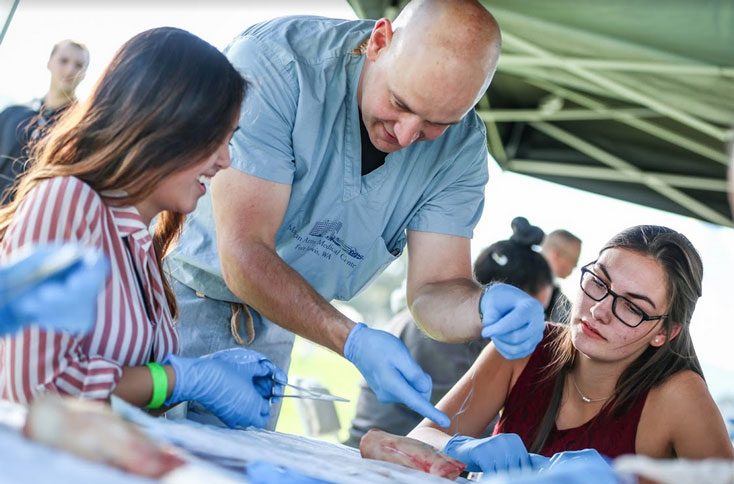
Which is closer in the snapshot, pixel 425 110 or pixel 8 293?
pixel 8 293

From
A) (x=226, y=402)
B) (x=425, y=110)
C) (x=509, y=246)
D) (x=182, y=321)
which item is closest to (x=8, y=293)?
(x=226, y=402)

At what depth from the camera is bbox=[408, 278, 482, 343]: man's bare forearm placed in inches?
70.4

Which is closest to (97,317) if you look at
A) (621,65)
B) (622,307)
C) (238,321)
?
(238,321)

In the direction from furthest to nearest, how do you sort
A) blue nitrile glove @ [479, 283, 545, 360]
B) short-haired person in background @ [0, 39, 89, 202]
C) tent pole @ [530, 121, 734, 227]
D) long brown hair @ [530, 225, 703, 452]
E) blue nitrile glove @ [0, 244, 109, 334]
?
tent pole @ [530, 121, 734, 227] < short-haired person in background @ [0, 39, 89, 202] < long brown hair @ [530, 225, 703, 452] < blue nitrile glove @ [479, 283, 545, 360] < blue nitrile glove @ [0, 244, 109, 334]

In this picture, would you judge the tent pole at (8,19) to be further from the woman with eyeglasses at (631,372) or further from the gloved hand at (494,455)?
the gloved hand at (494,455)

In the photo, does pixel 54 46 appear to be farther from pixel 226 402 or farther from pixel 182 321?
pixel 226 402

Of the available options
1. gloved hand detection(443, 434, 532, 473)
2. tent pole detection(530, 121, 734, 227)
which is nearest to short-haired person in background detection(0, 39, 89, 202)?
gloved hand detection(443, 434, 532, 473)

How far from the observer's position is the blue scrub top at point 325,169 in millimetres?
1813

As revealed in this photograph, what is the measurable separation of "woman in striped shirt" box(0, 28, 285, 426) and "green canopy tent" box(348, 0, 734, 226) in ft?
6.63

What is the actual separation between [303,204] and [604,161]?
362 cm

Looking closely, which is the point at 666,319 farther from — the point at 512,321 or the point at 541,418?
the point at 512,321

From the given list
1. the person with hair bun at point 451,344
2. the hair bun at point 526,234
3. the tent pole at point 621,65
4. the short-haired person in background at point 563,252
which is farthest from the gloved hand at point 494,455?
the short-haired person in background at point 563,252

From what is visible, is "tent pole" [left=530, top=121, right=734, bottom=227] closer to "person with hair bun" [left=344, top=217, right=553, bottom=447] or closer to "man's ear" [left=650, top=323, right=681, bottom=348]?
"person with hair bun" [left=344, top=217, right=553, bottom=447]

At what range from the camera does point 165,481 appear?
70 centimetres
